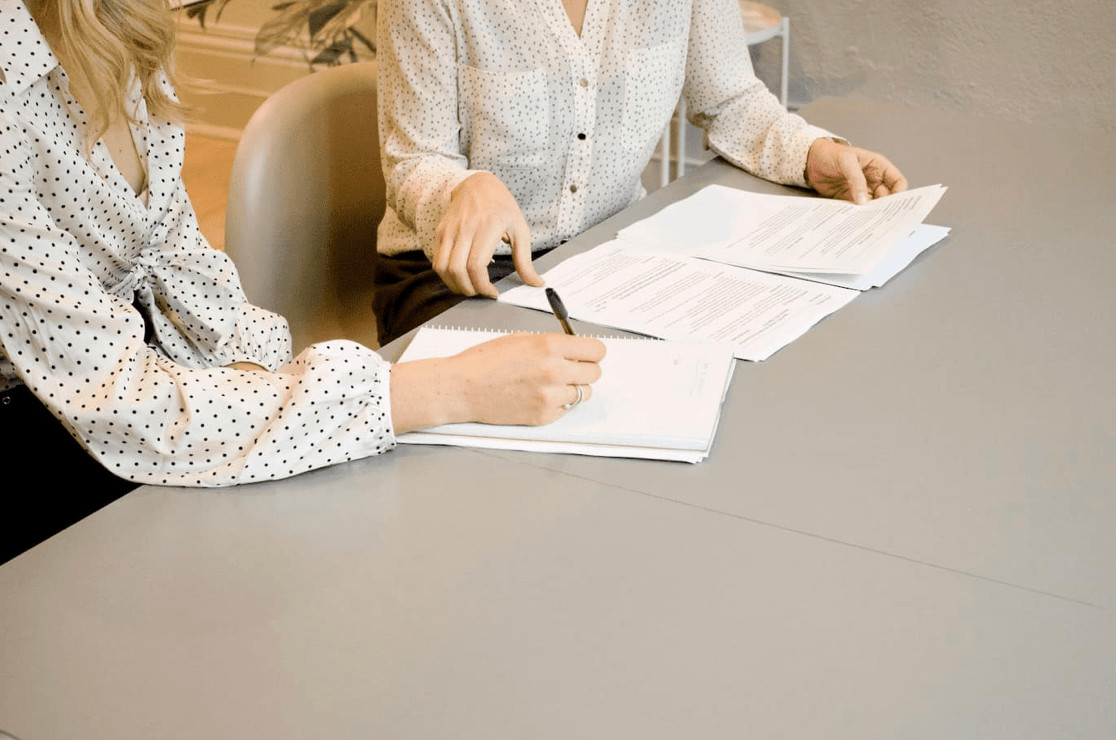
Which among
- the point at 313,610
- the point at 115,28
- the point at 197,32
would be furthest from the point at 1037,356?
the point at 197,32

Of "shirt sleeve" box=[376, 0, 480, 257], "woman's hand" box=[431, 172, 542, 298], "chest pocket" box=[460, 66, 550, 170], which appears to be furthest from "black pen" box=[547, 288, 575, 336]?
"chest pocket" box=[460, 66, 550, 170]

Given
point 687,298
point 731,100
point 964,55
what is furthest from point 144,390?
point 964,55

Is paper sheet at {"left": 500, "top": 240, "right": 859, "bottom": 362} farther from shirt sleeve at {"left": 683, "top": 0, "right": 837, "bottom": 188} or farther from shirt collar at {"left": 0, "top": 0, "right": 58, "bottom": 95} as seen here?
shirt collar at {"left": 0, "top": 0, "right": 58, "bottom": 95}

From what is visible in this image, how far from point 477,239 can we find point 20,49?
1.58 ft

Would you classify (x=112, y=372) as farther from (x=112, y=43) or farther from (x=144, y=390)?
(x=112, y=43)

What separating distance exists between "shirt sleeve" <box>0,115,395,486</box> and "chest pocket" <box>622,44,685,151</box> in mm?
788

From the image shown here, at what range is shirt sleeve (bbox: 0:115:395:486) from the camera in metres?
0.91

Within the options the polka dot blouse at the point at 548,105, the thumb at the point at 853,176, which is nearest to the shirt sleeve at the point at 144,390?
the polka dot blouse at the point at 548,105

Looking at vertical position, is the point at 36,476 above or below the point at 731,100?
below

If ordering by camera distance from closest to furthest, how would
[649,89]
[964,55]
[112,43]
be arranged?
[112,43] → [649,89] → [964,55]

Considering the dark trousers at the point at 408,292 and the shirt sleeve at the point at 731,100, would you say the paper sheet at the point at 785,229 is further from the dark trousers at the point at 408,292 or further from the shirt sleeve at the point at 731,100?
the dark trousers at the point at 408,292

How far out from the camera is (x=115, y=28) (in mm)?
1048

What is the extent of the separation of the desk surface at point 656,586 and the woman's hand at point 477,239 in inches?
12.5

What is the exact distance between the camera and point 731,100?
172 centimetres
